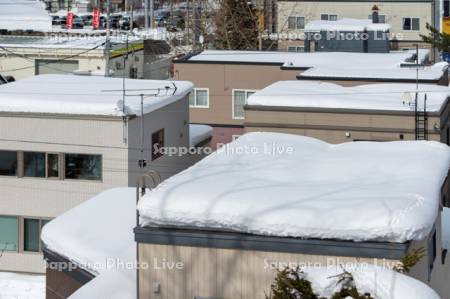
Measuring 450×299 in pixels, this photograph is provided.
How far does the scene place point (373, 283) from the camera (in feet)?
29.6

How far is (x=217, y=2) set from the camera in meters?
52.0

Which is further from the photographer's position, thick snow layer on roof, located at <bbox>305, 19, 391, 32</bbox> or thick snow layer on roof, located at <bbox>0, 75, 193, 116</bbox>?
thick snow layer on roof, located at <bbox>305, 19, 391, 32</bbox>

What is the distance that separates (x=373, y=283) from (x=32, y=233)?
14070 millimetres

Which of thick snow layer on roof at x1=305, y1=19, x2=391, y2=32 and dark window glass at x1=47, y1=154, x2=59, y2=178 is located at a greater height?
thick snow layer on roof at x1=305, y1=19, x2=391, y2=32

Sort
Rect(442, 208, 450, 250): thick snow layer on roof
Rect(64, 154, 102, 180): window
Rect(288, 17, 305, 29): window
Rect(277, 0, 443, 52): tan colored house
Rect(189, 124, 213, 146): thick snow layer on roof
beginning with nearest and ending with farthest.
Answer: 1. Rect(442, 208, 450, 250): thick snow layer on roof
2. Rect(64, 154, 102, 180): window
3. Rect(189, 124, 213, 146): thick snow layer on roof
4. Rect(277, 0, 443, 52): tan colored house
5. Rect(288, 17, 305, 29): window

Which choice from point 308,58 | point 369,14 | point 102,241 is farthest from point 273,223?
point 369,14

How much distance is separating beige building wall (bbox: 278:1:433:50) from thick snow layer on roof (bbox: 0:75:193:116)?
2545 centimetres

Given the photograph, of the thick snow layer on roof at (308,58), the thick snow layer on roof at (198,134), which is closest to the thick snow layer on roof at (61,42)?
the thick snow layer on roof at (308,58)

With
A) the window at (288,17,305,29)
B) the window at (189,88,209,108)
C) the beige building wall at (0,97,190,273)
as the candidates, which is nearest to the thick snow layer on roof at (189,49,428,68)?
the window at (189,88,209,108)

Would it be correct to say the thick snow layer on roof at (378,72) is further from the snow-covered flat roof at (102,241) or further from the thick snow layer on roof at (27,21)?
the thick snow layer on roof at (27,21)

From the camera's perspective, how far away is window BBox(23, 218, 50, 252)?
71.7 feet

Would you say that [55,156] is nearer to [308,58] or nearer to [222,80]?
[222,80]

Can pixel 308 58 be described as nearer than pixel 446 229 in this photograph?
No

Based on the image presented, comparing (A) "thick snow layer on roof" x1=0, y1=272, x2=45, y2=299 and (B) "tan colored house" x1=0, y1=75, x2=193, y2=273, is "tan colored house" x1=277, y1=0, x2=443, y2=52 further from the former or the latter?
(A) "thick snow layer on roof" x1=0, y1=272, x2=45, y2=299
